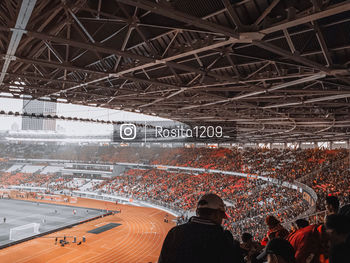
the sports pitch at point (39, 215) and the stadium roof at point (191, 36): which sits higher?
the stadium roof at point (191, 36)

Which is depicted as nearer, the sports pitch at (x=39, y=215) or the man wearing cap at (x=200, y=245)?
the man wearing cap at (x=200, y=245)

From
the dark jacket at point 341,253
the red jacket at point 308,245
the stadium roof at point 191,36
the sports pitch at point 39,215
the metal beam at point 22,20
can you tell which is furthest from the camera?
the sports pitch at point 39,215

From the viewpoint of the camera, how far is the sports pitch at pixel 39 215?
3406 cm

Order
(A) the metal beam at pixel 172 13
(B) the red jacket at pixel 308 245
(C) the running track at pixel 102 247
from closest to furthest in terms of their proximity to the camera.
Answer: (B) the red jacket at pixel 308 245 → (A) the metal beam at pixel 172 13 → (C) the running track at pixel 102 247

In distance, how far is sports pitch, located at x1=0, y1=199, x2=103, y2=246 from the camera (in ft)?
112

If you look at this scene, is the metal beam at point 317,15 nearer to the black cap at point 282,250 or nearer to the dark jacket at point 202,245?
the black cap at point 282,250

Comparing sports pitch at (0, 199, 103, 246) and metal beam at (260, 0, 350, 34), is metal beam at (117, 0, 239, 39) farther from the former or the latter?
sports pitch at (0, 199, 103, 246)

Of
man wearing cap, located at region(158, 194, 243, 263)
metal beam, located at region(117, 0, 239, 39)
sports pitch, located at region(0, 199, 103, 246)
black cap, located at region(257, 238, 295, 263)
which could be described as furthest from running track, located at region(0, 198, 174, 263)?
man wearing cap, located at region(158, 194, 243, 263)

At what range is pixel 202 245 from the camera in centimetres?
195

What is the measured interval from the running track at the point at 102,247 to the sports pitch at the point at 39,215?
2628 millimetres

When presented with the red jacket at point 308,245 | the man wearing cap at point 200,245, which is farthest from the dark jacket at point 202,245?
the red jacket at point 308,245

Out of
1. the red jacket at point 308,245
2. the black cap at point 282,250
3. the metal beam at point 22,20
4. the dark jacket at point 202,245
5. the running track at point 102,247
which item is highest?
the metal beam at point 22,20

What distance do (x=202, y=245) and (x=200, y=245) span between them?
1 centimetres

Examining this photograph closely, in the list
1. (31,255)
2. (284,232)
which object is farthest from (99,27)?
(31,255)
